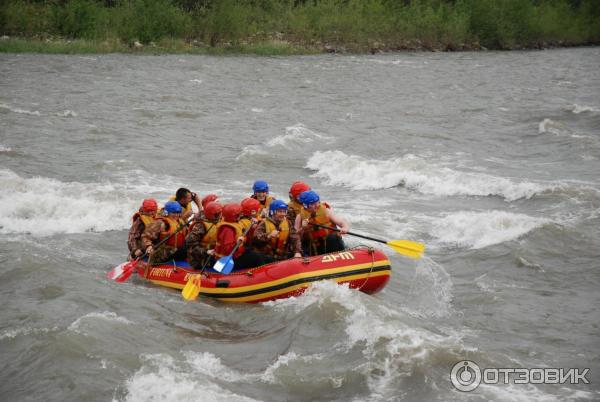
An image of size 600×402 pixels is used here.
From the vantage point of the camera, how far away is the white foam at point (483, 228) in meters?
11.2

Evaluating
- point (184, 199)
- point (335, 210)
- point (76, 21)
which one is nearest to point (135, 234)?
point (184, 199)

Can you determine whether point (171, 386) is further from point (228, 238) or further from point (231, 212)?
point (231, 212)

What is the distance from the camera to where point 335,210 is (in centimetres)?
1336

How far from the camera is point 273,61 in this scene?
1416 inches

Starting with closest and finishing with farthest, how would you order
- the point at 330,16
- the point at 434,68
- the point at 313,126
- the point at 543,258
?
the point at 543,258
the point at 313,126
the point at 434,68
the point at 330,16

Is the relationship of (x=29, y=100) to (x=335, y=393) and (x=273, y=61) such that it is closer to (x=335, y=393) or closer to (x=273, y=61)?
(x=273, y=61)

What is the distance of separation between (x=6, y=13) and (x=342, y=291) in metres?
33.4

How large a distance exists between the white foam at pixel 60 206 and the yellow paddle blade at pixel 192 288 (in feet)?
13.3

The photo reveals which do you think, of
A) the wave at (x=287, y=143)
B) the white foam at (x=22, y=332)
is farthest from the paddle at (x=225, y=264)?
the wave at (x=287, y=143)

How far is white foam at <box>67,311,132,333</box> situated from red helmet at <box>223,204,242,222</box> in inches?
70.5

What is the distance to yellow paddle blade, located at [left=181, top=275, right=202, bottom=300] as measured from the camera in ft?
28.1

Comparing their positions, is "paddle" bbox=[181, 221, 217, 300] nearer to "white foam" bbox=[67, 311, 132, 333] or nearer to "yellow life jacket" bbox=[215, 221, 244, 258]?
"yellow life jacket" bbox=[215, 221, 244, 258]

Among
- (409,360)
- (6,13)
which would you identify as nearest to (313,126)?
(409,360)

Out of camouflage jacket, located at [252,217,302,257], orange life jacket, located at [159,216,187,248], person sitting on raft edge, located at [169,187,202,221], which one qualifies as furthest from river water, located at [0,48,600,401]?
person sitting on raft edge, located at [169,187,202,221]
